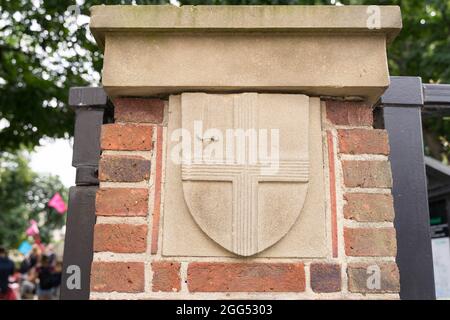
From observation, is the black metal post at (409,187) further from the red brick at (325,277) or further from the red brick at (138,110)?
the red brick at (138,110)

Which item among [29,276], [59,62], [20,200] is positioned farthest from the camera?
[20,200]

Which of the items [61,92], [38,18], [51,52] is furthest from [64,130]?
[38,18]

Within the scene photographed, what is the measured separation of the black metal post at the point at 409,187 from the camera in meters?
1.50

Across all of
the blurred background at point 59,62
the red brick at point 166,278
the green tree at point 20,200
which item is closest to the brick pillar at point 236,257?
the red brick at point 166,278

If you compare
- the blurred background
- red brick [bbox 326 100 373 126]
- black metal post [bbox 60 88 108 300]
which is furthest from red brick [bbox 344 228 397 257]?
the blurred background

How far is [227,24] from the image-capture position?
1328 mm

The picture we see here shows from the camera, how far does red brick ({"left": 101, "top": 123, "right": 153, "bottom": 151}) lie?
1355 mm

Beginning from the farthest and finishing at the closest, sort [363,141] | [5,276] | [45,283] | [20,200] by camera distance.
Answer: [20,200] < [45,283] < [5,276] < [363,141]

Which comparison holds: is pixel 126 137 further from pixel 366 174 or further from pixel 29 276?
pixel 29 276

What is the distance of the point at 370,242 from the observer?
131 cm

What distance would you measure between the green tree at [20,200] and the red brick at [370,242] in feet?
65.8

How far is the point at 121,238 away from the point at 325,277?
565 mm

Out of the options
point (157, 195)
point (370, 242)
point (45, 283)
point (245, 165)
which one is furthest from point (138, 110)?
point (45, 283)
